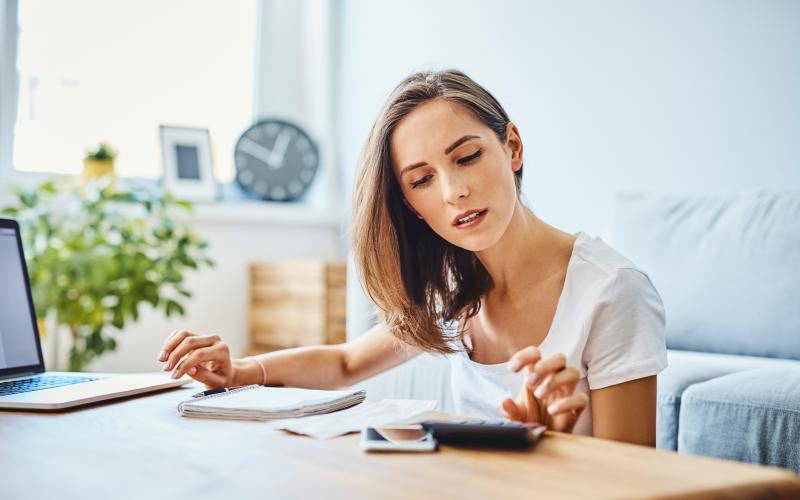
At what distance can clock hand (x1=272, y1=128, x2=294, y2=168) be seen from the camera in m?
3.74

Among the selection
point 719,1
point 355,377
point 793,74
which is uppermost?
point 719,1

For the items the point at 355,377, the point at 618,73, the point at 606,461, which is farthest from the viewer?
the point at 618,73

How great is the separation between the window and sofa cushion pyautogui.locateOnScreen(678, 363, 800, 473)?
2.60m

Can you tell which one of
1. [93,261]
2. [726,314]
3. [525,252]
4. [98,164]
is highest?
[98,164]

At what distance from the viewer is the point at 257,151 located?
Result: 3.71 m

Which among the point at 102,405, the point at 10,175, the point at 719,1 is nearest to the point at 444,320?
the point at 102,405

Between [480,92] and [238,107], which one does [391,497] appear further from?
[238,107]

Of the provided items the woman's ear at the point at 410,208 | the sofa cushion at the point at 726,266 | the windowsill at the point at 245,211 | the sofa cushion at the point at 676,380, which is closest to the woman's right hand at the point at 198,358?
the woman's ear at the point at 410,208

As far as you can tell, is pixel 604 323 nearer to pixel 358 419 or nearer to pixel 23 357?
pixel 358 419

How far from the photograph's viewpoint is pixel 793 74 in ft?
7.28

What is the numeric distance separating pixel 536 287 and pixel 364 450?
578 millimetres

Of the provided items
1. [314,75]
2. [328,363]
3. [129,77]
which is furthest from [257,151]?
[328,363]

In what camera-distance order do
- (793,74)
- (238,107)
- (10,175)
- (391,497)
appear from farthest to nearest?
(238,107) < (10,175) < (793,74) < (391,497)

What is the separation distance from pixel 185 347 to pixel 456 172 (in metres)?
0.47
